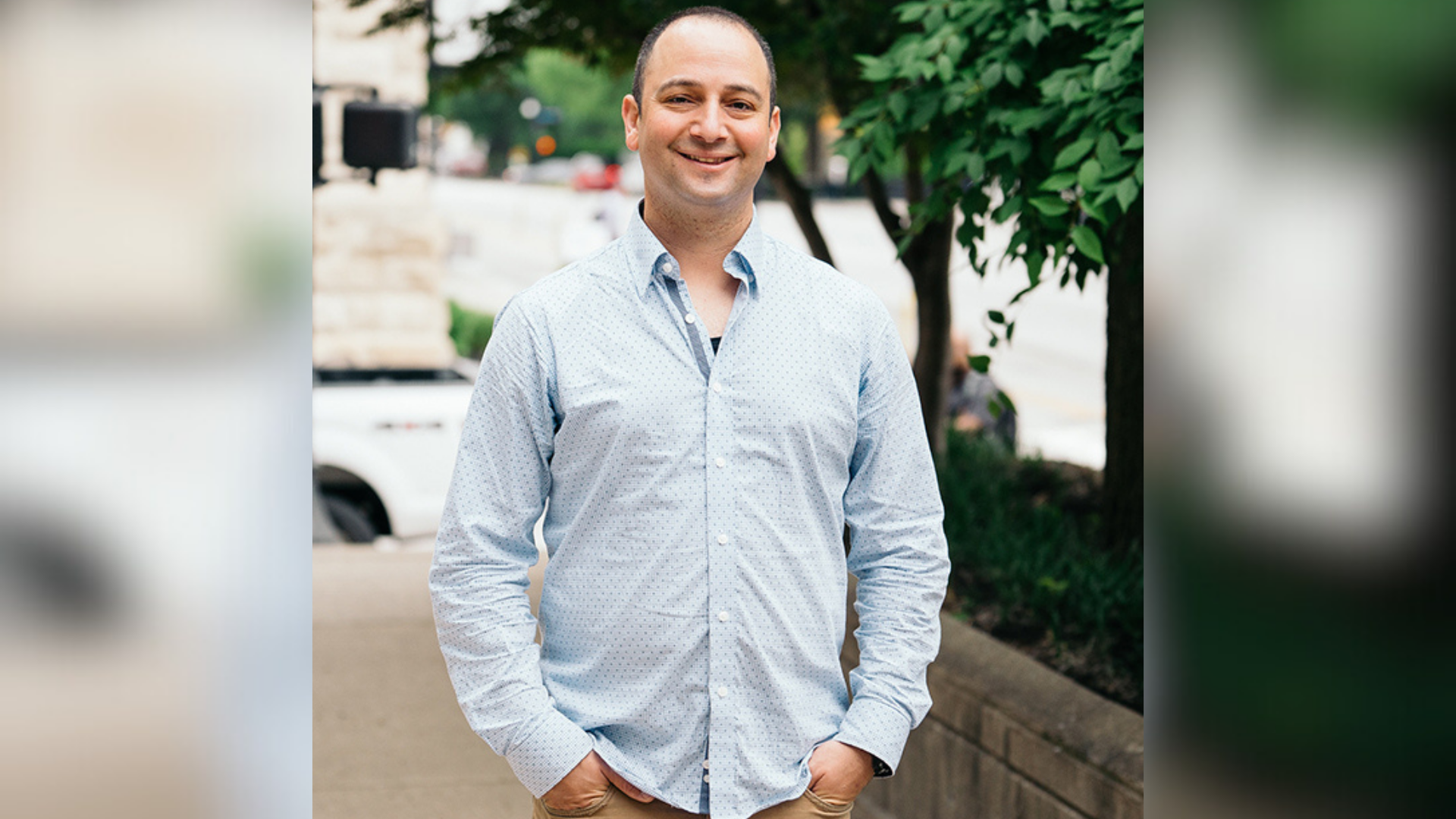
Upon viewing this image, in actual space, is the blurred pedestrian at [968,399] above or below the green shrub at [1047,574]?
above

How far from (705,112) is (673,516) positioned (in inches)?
23.2

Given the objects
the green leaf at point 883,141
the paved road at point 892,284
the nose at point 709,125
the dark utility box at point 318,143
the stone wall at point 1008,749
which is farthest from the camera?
the paved road at point 892,284

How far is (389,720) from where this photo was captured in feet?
19.2

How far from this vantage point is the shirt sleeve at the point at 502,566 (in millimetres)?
2203

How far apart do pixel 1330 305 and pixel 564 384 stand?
1.15 meters

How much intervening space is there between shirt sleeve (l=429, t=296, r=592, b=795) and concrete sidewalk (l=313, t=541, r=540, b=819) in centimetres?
270

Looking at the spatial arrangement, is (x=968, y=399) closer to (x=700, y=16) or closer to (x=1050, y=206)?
(x=1050, y=206)

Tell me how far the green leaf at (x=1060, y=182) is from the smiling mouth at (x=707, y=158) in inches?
67.3

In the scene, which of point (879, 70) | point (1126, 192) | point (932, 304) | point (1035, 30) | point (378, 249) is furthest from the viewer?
point (378, 249)

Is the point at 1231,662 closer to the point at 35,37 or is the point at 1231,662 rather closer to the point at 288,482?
the point at 288,482

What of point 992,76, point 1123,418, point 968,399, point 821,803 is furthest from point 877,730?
point 968,399

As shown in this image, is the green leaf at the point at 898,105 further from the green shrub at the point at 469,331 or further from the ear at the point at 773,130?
the green shrub at the point at 469,331

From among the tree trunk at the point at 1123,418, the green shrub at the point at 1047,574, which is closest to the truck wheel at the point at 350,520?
the green shrub at the point at 1047,574

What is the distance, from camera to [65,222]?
160 centimetres
